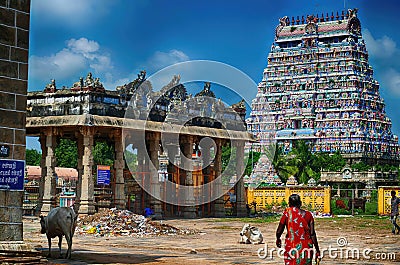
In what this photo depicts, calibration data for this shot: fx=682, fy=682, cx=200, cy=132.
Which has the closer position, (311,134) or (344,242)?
(344,242)

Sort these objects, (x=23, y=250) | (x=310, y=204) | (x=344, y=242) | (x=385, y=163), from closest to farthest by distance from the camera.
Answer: (x=23, y=250) → (x=344, y=242) → (x=310, y=204) → (x=385, y=163)

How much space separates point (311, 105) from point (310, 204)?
1580 inches

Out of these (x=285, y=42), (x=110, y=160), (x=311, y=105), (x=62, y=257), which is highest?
(x=285, y=42)

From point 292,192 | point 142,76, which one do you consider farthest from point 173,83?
point 292,192

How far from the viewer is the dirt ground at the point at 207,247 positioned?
15273 millimetres

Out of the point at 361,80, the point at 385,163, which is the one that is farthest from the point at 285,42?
the point at 385,163

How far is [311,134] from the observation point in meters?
79.3

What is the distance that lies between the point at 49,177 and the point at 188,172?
24.4 ft

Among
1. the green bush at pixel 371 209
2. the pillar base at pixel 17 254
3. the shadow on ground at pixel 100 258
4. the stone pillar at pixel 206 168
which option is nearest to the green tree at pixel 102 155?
the stone pillar at pixel 206 168

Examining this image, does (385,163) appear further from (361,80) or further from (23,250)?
(23,250)

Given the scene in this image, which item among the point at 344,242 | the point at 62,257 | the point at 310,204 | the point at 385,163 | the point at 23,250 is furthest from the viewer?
the point at 385,163

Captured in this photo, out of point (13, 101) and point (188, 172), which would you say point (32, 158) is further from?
point (13, 101)

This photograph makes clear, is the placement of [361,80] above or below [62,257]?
above

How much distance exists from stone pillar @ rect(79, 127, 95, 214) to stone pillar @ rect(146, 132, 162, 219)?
386 cm
